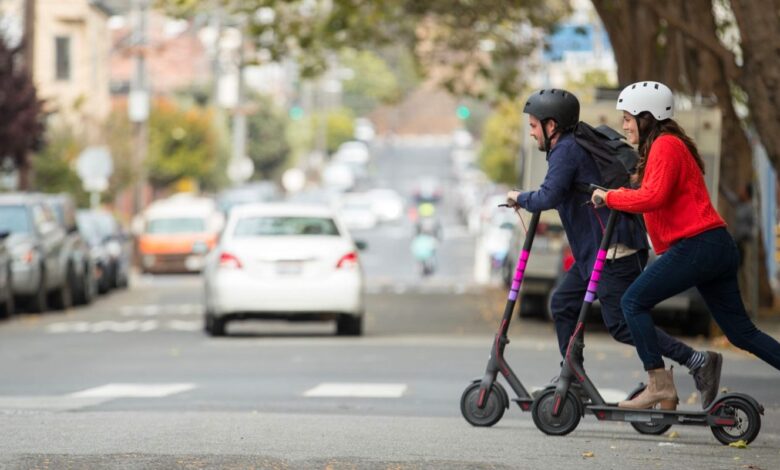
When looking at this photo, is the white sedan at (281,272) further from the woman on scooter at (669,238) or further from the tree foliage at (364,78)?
the tree foliage at (364,78)

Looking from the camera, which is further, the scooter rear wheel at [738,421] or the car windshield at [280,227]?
the car windshield at [280,227]

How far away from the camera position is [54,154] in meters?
46.5

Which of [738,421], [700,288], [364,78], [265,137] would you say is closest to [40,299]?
[700,288]

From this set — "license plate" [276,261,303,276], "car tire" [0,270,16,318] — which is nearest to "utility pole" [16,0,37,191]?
"car tire" [0,270,16,318]

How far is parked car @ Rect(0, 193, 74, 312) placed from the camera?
1071 inches

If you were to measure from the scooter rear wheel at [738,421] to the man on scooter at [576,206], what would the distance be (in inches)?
26.8

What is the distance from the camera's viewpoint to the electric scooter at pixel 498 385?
1032 cm

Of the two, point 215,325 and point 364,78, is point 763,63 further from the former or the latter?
point 364,78

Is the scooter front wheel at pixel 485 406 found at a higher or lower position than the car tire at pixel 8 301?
higher

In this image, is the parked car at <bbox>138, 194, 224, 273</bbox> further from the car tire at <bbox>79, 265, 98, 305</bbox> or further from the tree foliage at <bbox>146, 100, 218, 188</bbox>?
the tree foliage at <bbox>146, 100, 218, 188</bbox>

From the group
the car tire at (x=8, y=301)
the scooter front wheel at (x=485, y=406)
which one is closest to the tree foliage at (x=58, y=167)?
the car tire at (x=8, y=301)

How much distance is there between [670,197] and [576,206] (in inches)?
27.0

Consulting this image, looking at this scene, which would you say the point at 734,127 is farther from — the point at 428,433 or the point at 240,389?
the point at 428,433

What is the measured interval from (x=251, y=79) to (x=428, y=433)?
103509mm
